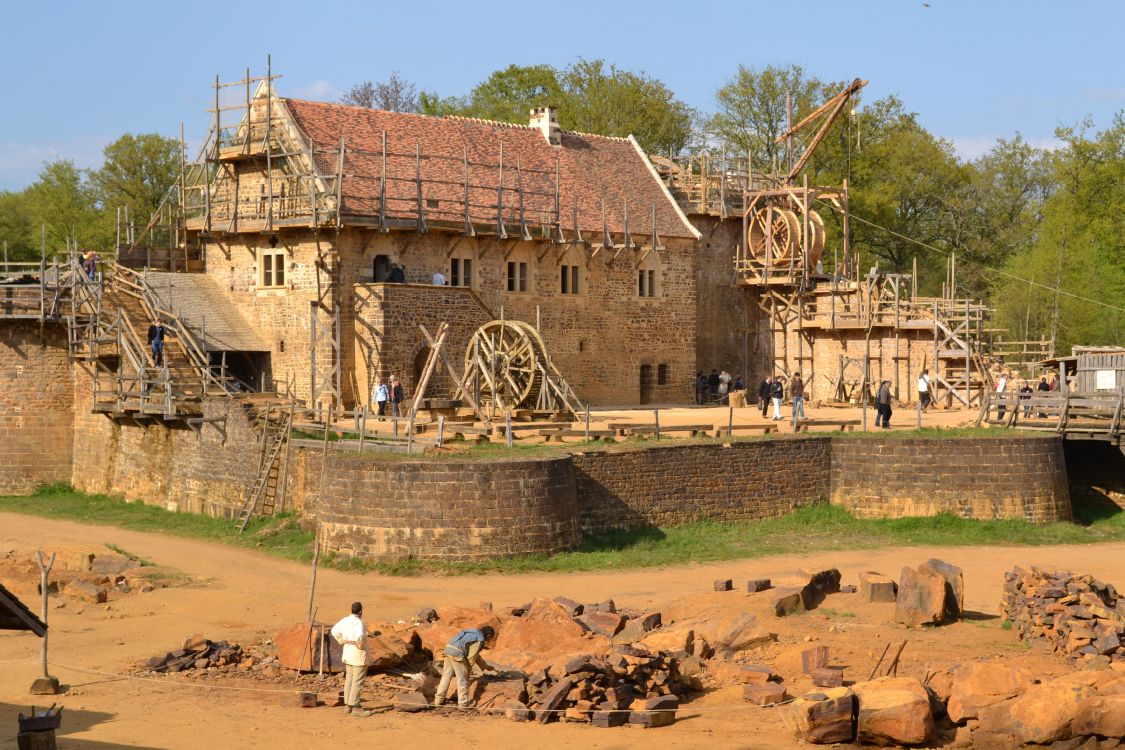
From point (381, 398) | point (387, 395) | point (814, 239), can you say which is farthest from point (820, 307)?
point (381, 398)

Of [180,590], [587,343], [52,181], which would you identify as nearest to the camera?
[180,590]

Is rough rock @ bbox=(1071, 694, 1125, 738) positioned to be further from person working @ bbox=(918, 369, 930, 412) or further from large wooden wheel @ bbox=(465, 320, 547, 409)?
person working @ bbox=(918, 369, 930, 412)

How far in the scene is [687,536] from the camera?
102 ft

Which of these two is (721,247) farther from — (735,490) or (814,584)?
(814,584)

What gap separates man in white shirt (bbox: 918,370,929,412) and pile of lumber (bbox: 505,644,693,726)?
20745 mm

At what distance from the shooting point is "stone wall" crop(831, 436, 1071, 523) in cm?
3309

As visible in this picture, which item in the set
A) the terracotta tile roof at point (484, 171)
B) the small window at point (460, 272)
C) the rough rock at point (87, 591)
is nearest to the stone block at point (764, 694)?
the rough rock at point (87, 591)

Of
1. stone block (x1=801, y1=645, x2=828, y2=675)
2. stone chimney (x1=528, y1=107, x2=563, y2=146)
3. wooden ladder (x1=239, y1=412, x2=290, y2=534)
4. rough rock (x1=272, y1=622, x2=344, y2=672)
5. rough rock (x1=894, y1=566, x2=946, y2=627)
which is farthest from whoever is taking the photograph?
stone chimney (x1=528, y1=107, x2=563, y2=146)

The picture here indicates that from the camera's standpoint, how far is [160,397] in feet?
115

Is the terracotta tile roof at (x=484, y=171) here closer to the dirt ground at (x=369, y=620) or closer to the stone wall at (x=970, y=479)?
the dirt ground at (x=369, y=620)

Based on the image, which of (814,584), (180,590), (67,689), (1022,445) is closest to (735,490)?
(1022,445)

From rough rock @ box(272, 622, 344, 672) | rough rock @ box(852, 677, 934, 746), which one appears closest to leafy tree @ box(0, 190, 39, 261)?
rough rock @ box(272, 622, 344, 672)

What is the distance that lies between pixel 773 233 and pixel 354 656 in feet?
107

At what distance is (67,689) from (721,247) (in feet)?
107
